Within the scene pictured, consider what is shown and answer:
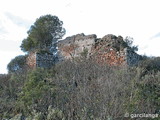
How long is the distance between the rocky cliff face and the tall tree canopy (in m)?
2.14

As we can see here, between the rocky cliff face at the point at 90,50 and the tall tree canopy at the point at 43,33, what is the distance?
84.2 inches

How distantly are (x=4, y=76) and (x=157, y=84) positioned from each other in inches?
278

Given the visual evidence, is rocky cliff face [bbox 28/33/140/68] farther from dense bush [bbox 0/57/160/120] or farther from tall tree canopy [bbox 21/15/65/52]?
dense bush [bbox 0/57/160/120]

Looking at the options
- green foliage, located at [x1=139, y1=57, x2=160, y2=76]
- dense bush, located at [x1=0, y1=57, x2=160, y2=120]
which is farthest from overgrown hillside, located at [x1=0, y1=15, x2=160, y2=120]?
green foliage, located at [x1=139, y1=57, x2=160, y2=76]

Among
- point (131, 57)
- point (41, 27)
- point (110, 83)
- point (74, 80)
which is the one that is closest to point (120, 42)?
point (131, 57)

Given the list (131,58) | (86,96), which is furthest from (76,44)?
(86,96)

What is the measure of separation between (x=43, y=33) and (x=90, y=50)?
16.5 ft

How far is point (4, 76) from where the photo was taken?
14469 mm

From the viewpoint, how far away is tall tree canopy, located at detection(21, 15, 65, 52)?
2064 centimetres

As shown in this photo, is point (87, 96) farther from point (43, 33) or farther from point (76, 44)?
point (43, 33)

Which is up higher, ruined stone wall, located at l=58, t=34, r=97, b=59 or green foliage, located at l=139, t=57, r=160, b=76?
ruined stone wall, located at l=58, t=34, r=97, b=59

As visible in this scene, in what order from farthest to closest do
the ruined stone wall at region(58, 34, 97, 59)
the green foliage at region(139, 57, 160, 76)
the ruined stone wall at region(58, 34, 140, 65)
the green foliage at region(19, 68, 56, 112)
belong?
the ruined stone wall at region(58, 34, 97, 59) < the ruined stone wall at region(58, 34, 140, 65) < the green foliage at region(139, 57, 160, 76) < the green foliage at region(19, 68, 56, 112)

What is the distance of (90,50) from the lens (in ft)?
54.4

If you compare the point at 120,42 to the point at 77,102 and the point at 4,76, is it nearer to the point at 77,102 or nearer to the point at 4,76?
the point at 4,76
